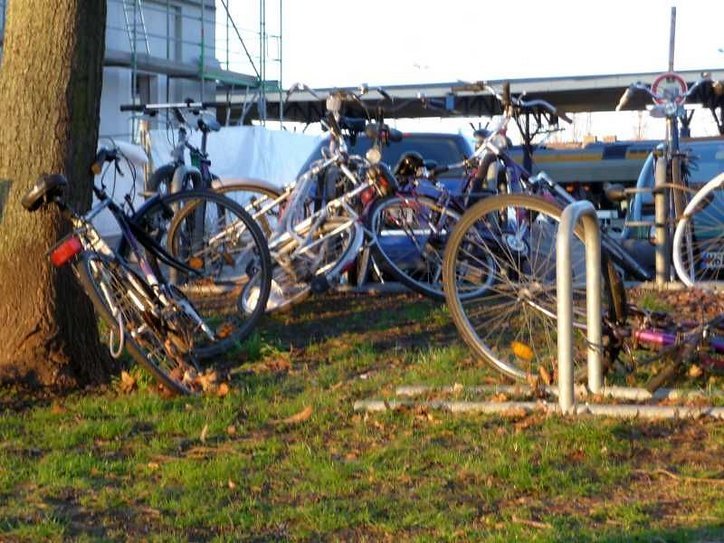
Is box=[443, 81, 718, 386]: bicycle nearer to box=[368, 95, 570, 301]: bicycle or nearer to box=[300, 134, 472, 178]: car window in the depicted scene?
box=[368, 95, 570, 301]: bicycle

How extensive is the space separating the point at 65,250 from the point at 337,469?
1.98 metres

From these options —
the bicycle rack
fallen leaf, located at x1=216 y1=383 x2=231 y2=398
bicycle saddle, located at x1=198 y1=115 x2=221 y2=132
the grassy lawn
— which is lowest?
the grassy lawn

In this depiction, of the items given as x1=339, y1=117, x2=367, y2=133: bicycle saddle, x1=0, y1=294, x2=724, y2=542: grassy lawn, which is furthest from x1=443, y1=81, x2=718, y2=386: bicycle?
x1=339, y1=117, x2=367, y2=133: bicycle saddle

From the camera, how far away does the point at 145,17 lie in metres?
27.1

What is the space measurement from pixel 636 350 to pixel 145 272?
2.51 metres

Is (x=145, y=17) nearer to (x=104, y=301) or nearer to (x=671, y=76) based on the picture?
(x=671, y=76)

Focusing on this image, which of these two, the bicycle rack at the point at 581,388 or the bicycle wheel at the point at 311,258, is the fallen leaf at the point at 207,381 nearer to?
the bicycle rack at the point at 581,388

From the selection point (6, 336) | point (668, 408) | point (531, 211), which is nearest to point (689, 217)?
point (531, 211)

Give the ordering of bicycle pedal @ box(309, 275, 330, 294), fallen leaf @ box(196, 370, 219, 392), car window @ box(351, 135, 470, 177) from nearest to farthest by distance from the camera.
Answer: fallen leaf @ box(196, 370, 219, 392), bicycle pedal @ box(309, 275, 330, 294), car window @ box(351, 135, 470, 177)

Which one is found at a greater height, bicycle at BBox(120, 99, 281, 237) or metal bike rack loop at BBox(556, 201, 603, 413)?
bicycle at BBox(120, 99, 281, 237)

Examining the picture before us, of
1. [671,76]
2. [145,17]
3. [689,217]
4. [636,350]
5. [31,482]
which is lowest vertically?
[31,482]

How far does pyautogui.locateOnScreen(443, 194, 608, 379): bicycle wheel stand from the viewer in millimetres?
6184

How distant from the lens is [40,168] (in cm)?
652

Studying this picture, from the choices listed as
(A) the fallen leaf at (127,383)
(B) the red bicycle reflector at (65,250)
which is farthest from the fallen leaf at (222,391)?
(B) the red bicycle reflector at (65,250)
